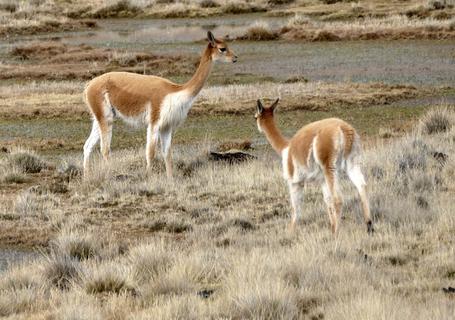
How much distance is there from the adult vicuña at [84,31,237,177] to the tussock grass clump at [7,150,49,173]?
1.28 metres

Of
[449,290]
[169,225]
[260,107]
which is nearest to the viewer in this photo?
[449,290]

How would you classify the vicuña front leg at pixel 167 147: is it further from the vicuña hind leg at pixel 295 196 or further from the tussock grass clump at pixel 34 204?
the vicuña hind leg at pixel 295 196

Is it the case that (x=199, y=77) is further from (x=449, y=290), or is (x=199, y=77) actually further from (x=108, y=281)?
(x=449, y=290)

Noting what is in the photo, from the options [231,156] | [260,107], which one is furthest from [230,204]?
[231,156]

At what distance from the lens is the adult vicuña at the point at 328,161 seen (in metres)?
9.10

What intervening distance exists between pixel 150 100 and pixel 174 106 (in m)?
0.37

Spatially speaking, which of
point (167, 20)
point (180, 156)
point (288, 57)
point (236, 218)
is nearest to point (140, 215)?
point (236, 218)

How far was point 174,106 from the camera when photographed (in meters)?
13.2

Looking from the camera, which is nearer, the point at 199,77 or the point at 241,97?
the point at 199,77

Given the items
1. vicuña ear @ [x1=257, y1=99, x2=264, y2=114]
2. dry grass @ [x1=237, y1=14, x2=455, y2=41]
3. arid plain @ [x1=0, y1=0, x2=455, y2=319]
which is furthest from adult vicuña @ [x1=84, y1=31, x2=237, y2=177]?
dry grass @ [x1=237, y1=14, x2=455, y2=41]

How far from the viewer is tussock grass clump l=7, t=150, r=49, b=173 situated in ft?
48.6

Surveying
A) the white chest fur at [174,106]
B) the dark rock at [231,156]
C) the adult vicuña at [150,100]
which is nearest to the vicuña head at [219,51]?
the adult vicuña at [150,100]

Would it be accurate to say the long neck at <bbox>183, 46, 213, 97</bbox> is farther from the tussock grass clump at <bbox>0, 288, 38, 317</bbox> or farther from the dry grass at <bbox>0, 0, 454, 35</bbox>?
the dry grass at <bbox>0, 0, 454, 35</bbox>

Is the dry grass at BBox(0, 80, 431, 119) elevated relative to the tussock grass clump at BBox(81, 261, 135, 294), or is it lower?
lower
